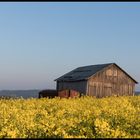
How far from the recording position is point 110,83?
187 ft

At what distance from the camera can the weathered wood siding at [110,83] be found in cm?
5484

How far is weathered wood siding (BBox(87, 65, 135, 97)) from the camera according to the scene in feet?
180

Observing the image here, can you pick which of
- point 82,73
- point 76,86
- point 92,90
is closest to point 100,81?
point 92,90

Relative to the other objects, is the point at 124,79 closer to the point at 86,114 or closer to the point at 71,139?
the point at 86,114

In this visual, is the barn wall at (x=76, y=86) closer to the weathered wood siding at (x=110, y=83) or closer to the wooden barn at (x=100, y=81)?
the wooden barn at (x=100, y=81)

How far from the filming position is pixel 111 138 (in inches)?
388

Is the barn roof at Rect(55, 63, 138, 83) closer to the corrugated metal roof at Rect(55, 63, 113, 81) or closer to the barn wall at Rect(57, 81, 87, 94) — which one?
the corrugated metal roof at Rect(55, 63, 113, 81)

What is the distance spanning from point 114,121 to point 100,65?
43717mm

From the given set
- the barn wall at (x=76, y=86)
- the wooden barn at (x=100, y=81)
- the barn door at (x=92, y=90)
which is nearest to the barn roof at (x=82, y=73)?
the wooden barn at (x=100, y=81)

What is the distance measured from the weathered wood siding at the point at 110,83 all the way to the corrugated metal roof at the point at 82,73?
0.67 meters

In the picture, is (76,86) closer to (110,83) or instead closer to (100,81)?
(100,81)

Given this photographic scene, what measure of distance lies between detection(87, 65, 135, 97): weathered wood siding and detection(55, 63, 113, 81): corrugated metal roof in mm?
666

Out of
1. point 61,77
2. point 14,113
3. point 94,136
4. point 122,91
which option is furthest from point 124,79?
point 94,136

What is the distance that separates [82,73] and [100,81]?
2501 millimetres
